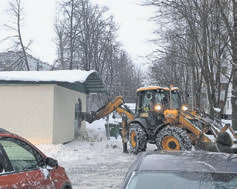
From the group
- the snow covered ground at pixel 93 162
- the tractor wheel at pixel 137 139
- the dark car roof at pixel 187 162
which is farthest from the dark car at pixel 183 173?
the tractor wheel at pixel 137 139

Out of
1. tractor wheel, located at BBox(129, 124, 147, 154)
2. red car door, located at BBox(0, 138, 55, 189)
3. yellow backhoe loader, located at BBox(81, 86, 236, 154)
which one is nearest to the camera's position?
red car door, located at BBox(0, 138, 55, 189)

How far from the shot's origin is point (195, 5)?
15.2 m

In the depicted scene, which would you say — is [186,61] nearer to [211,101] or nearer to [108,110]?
[211,101]

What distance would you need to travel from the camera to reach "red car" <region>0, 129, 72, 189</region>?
→ 12.3 ft

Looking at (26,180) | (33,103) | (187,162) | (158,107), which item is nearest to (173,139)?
(158,107)

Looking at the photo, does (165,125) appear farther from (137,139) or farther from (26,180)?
(26,180)

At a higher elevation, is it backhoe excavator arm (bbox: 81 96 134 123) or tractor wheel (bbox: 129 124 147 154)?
backhoe excavator arm (bbox: 81 96 134 123)

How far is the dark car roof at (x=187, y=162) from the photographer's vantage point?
2.91m

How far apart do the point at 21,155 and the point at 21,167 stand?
0.28 meters

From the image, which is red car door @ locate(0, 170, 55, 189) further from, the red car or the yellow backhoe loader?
the yellow backhoe loader

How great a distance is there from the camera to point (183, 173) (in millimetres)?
2855

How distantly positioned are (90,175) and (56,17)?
1102 inches

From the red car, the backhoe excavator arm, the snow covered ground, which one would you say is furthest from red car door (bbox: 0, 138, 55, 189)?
the backhoe excavator arm

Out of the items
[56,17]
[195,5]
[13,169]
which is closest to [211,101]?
[195,5]
